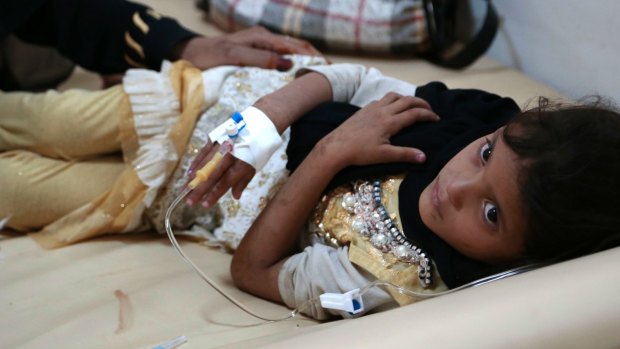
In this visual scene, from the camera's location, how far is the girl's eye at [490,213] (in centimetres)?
79

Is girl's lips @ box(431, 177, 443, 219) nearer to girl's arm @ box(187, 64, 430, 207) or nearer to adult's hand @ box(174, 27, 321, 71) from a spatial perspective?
girl's arm @ box(187, 64, 430, 207)

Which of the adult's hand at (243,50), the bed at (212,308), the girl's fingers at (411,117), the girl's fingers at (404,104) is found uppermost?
the girl's fingers at (404,104)

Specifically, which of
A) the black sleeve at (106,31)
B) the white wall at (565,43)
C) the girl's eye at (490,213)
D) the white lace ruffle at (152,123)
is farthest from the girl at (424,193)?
the white wall at (565,43)

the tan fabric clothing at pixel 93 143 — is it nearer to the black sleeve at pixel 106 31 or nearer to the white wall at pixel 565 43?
the black sleeve at pixel 106 31

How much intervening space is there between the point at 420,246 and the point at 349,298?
0.40ft

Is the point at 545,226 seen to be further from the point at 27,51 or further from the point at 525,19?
the point at 27,51

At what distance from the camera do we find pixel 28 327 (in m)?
0.85

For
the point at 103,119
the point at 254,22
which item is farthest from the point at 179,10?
the point at 103,119

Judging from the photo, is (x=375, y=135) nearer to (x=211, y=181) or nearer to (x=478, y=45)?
(x=211, y=181)

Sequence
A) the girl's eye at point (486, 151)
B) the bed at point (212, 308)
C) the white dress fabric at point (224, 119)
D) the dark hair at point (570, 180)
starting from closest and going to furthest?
the bed at point (212, 308) < the dark hair at point (570, 180) < the girl's eye at point (486, 151) < the white dress fabric at point (224, 119)

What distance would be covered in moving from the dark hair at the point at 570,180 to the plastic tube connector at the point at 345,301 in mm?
202

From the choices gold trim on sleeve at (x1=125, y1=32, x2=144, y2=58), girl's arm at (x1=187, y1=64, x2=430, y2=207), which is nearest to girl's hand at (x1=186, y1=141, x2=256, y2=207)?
girl's arm at (x1=187, y1=64, x2=430, y2=207)

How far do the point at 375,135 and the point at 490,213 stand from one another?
7.6 inches

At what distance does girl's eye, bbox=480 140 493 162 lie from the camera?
0.82 meters
